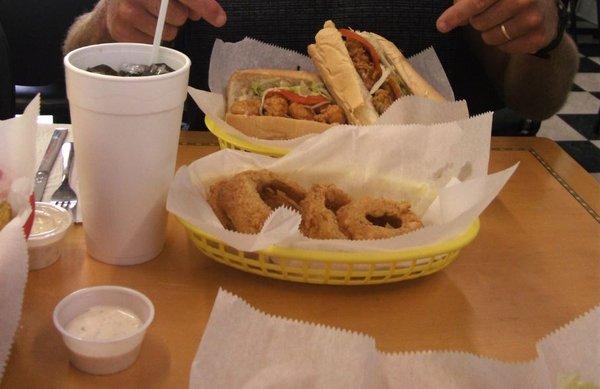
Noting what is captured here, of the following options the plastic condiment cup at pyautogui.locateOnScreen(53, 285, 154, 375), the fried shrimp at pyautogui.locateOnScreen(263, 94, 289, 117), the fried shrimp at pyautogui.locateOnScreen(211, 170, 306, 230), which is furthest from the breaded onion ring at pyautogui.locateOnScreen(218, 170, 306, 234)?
the fried shrimp at pyautogui.locateOnScreen(263, 94, 289, 117)

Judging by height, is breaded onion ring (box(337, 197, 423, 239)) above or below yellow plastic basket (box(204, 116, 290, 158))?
above

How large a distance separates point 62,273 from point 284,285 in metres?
0.34

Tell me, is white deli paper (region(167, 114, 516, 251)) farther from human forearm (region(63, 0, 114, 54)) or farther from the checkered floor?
the checkered floor

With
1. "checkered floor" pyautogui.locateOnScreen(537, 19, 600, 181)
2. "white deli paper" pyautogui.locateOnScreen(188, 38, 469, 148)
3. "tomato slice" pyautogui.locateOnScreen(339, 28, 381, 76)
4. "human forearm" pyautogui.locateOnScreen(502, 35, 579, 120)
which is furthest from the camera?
"checkered floor" pyautogui.locateOnScreen(537, 19, 600, 181)

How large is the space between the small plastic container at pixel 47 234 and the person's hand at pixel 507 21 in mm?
942

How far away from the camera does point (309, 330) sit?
804 millimetres

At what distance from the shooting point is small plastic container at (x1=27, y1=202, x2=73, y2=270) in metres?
0.99

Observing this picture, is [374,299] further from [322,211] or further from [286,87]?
[286,87]

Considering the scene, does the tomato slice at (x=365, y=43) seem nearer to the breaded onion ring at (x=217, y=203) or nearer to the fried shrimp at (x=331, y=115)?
the fried shrimp at (x=331, y=115)

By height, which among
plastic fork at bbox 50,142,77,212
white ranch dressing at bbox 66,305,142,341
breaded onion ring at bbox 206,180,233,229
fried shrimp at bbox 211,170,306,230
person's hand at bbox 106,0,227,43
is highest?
person's hand at bbox 106,0,227,43

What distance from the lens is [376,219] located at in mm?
1094

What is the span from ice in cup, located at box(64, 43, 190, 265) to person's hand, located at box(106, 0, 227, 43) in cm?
36

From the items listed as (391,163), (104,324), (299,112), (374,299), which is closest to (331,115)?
(299,112)

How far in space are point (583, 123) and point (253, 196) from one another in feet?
13.2
